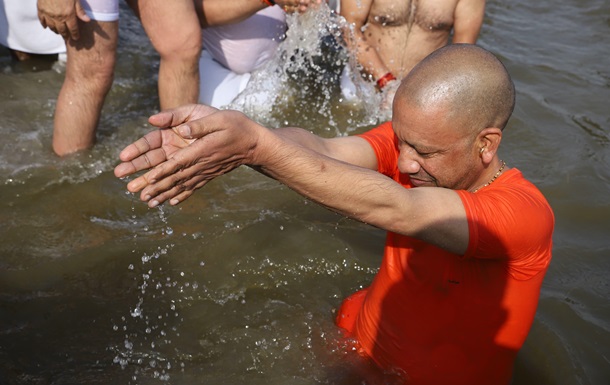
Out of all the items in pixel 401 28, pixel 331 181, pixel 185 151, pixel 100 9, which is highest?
pixel 185 151

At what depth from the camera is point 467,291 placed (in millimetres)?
2768

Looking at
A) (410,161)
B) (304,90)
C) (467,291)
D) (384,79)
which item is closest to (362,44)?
(384,79)

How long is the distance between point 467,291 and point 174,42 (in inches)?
106

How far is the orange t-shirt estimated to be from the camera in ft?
8.24

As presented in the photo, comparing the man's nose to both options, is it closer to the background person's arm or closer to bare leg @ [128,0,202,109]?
bare leg @ [128,0,202,109]

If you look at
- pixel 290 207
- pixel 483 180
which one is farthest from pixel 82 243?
pixel 483 180

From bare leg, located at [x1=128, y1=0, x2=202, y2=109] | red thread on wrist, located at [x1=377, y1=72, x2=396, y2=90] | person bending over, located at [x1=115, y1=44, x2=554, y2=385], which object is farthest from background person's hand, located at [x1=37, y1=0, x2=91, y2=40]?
red thread on wrist, located at [x1=377, y1=72, x2=396, y2=90]

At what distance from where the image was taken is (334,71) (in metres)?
6.58

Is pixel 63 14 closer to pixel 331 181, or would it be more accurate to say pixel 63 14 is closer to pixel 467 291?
pixel 331 181

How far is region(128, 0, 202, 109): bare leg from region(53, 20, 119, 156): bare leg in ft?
0.80

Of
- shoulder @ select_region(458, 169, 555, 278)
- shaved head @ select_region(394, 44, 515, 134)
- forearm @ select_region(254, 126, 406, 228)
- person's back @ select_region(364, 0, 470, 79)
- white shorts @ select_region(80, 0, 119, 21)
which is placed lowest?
person's back @ select_region(364, 0, 470, 79)

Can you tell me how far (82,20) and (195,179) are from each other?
2351mm

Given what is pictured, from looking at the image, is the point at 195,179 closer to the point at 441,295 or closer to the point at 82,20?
the point at 441,295

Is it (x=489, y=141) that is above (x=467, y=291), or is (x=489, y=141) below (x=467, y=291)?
above
